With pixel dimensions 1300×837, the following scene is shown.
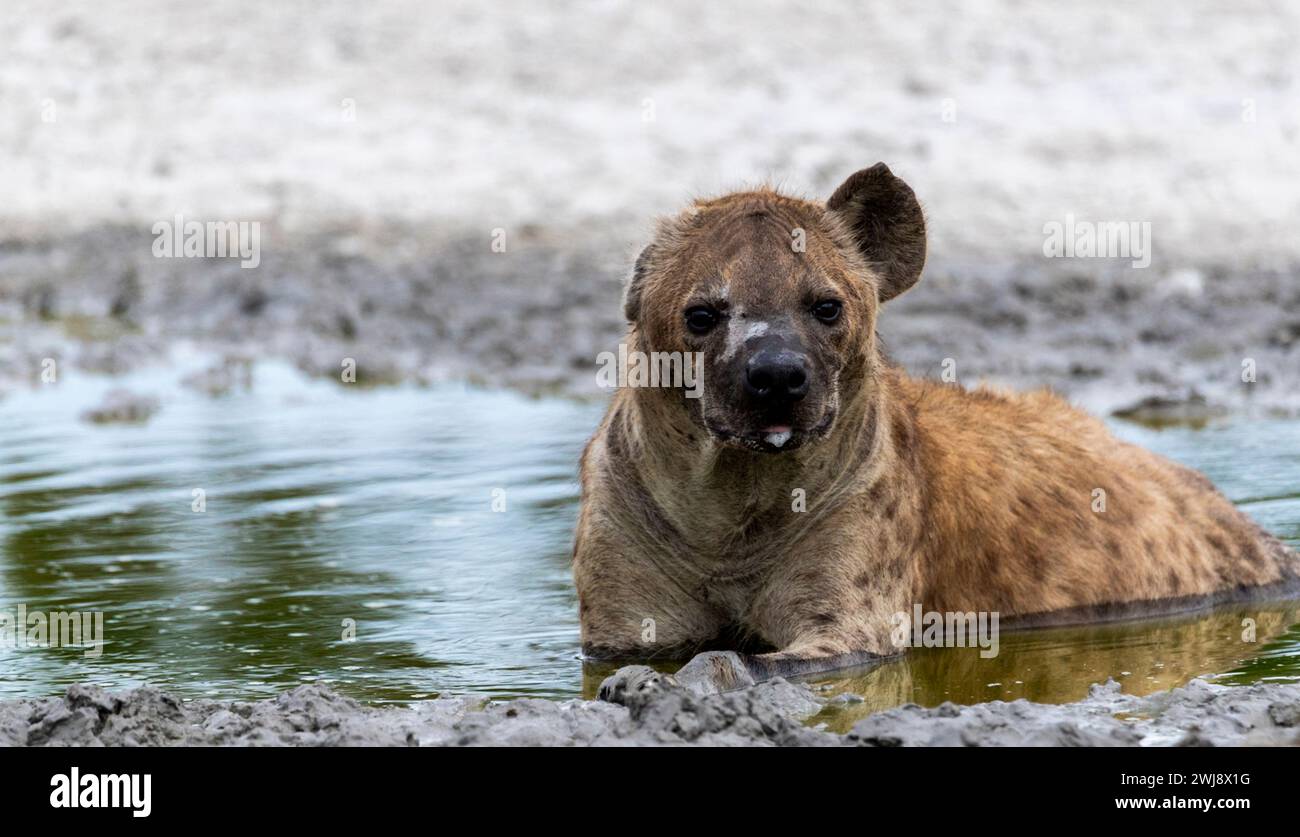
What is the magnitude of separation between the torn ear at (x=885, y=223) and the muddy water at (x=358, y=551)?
1263mm

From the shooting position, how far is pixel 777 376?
19.2ft

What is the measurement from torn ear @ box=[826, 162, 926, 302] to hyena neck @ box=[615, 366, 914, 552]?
1.43 ft

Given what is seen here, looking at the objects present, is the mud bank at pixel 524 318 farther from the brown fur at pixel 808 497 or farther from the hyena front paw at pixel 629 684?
the hyena front paw at pixel 629 684

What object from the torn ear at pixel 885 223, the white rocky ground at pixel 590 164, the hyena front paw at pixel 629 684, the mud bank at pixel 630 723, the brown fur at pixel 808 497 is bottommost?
the mud bank at pixel 630 723

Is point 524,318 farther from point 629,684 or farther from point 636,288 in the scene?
point 629,684

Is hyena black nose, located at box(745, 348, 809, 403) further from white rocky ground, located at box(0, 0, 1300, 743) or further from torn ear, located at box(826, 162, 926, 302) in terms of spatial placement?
white rocky ground, located at box(0, 0, 1300, 743)

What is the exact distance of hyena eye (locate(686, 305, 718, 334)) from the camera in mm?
6191

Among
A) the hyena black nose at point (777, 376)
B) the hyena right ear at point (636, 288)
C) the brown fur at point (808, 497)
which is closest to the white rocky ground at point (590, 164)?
the brown fur at point (808, 497)

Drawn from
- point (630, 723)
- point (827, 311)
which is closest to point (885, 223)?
point (827, 311)

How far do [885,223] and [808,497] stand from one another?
3.13 feet

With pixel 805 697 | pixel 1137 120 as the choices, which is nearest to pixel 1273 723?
pixel 805 697

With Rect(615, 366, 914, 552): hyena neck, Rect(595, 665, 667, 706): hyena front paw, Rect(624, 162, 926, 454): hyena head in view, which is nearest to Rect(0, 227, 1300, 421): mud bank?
Rect(624, 162, 926, 454): hyena head

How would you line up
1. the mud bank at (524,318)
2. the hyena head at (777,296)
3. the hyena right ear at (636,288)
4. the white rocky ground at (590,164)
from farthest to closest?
the white rocky ground at (590,164) < the mud bank at (524,318) < the hyena right ear at (636,288) < the hyena head at (777,296)

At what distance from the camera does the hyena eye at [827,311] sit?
6.21 metres
